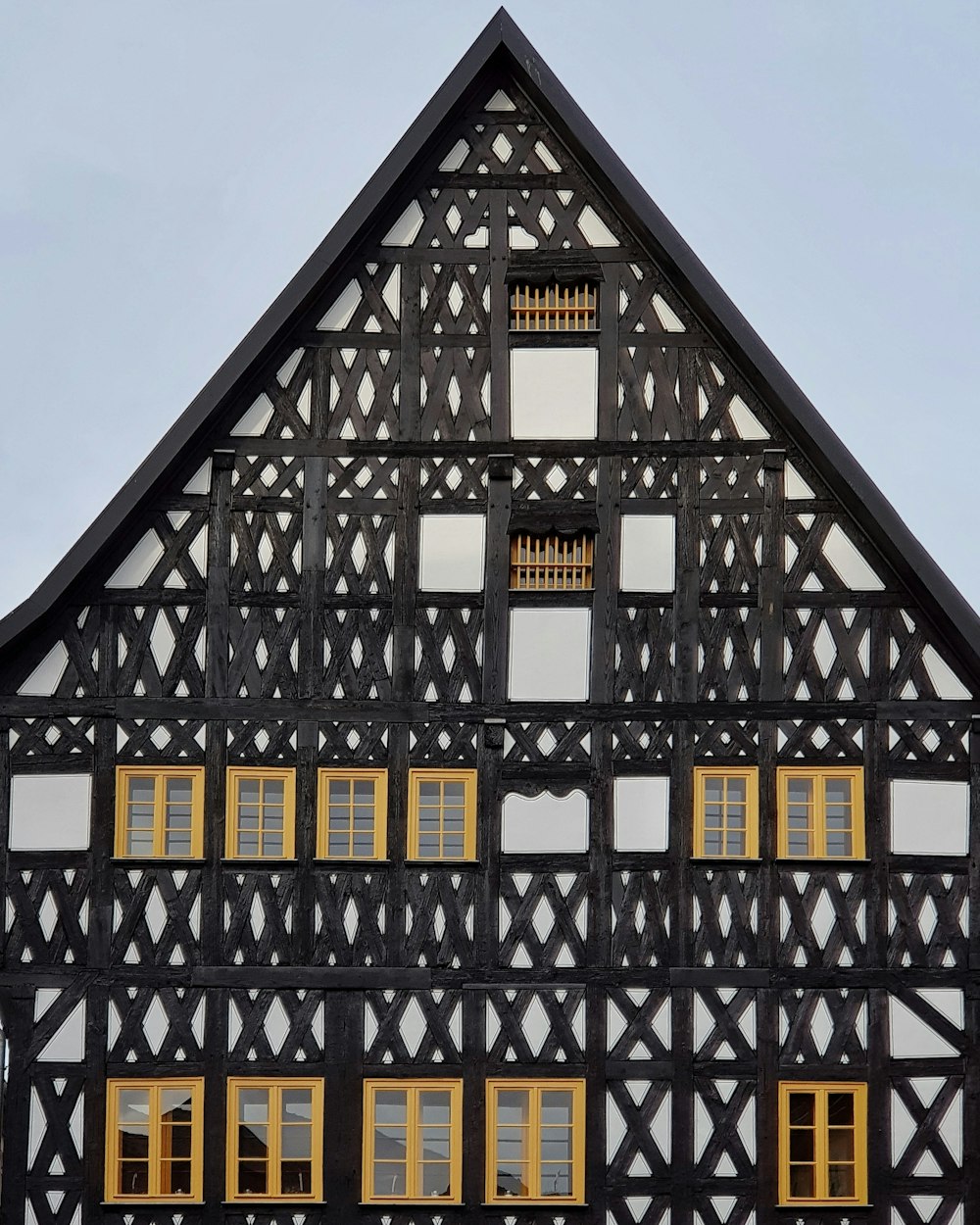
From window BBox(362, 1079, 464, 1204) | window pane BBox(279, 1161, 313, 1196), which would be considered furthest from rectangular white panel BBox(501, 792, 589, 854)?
window pane BBox(279, 1161, 313, 1196)

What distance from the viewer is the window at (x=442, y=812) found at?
→ 12.6 m

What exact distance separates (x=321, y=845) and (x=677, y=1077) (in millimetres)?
3482

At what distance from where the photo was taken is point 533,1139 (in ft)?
40.4

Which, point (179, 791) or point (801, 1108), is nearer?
point (801, 1108)

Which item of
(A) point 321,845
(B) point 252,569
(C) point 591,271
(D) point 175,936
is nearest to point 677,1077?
(A) point 321,845

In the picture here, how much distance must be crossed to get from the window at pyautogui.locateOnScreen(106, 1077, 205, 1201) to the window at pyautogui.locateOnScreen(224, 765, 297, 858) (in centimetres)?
193

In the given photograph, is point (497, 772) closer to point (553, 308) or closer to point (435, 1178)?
point (435, 1178)

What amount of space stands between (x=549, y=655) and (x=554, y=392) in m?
2.30

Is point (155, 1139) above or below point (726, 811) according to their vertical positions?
below

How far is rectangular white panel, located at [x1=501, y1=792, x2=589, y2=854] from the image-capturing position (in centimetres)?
1259

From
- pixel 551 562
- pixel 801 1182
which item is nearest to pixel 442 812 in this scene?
pixel 551 562

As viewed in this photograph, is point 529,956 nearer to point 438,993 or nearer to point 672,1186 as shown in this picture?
point 438,993

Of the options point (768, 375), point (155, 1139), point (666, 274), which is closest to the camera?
point (155, 1139)

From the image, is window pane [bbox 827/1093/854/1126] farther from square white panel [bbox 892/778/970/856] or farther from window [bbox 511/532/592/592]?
window [bbox 511/532/592/592]
